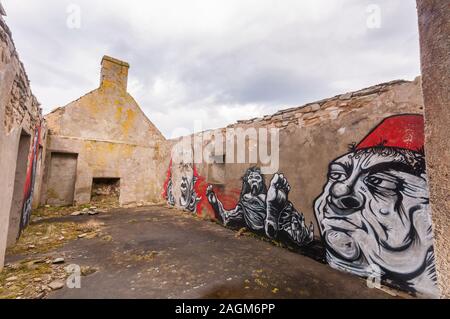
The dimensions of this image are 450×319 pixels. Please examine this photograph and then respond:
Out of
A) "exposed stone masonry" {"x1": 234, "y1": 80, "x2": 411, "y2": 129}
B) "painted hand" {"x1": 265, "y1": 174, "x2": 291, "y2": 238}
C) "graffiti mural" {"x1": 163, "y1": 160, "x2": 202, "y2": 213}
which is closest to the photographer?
"exposed stone masonry" {"x1": 234, "y1": 80, "x2": 411, "y2": 129}

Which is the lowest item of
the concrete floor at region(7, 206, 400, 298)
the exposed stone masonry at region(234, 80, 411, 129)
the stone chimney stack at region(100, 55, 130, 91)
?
the concrete floor at region(7, 206, 400, 298)

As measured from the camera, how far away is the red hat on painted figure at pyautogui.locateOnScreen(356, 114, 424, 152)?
8.55ft

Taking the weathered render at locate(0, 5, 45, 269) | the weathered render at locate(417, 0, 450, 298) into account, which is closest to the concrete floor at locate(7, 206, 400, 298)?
the weathered render at locate(0, 5, 45, 269)

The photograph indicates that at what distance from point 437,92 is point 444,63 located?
0.13m

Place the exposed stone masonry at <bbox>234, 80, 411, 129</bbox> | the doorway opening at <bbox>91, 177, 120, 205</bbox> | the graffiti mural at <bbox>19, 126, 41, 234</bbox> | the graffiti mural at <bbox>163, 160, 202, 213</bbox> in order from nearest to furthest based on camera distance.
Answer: the exposed stone masonry at <bbox>234, 80, 411, 129</bbox> < the graffiti mural at <bbox>19, 126, 41, 234</bbox> < the graffiti mural at <bbox>163, 160, 202, 213</bbox> < the doorway opening at <bbox>91, 177, 120, 205</bbox>

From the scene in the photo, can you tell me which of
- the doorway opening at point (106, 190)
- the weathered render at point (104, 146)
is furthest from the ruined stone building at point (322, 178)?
the doorway opening at point (106, 190)

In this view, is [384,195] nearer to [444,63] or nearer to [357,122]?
[357,122]

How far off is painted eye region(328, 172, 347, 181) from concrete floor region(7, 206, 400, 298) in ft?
4.54

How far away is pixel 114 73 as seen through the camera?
9.47 meters

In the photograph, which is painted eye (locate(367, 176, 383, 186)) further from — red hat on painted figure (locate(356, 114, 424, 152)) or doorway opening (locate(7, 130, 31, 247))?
doorway opening (locate(7, 130, 31, 247))

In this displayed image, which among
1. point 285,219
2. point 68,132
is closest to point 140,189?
point 68,132

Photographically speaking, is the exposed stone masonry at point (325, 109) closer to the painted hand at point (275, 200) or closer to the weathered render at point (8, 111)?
the painted hand at point (275, 200)

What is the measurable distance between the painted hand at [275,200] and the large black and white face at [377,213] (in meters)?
0.78

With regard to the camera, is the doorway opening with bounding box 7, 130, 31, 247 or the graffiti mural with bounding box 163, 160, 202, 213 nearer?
the doorway opening with bounding box 7, 130, 31, 247
